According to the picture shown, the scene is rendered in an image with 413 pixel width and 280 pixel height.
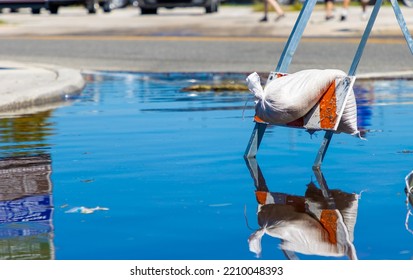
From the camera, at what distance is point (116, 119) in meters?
11.1

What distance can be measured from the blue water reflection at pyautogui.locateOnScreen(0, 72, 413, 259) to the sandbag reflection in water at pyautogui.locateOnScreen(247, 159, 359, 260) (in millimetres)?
11

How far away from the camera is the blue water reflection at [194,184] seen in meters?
5.73

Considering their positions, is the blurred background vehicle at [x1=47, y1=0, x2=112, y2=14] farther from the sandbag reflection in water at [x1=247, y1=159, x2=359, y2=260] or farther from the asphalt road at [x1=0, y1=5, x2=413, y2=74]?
the sandbag reflection in water at [x1=247, y1=159, x2=359, y2=260]

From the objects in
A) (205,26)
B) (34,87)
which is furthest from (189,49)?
(34,87)

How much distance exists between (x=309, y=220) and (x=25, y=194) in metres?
1.79

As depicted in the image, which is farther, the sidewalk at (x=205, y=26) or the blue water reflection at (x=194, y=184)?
the sidewalk at (x=205, y=26)

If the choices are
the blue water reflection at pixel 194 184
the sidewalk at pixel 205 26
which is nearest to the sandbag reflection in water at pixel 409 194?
the blue water reflection at pixel 194 184

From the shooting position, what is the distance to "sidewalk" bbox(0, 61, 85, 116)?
1230cm

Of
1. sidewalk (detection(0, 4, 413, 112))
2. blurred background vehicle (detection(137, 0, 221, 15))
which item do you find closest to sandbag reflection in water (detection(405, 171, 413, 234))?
sidewalk (detection(0, 4, 413, 112))

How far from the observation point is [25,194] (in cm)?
712

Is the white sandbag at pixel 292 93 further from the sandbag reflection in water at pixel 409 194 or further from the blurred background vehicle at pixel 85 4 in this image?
the blurred background vehicle at pixel 85 4

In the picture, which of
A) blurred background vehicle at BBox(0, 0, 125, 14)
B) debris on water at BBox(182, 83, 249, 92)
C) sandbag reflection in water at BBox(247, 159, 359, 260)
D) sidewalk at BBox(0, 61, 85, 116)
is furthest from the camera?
blurred background vehicle at BBox(0, 0, 125, 14)

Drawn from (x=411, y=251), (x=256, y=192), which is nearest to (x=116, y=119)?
(x=256, y=192)

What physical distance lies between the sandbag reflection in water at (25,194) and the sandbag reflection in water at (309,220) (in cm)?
103
